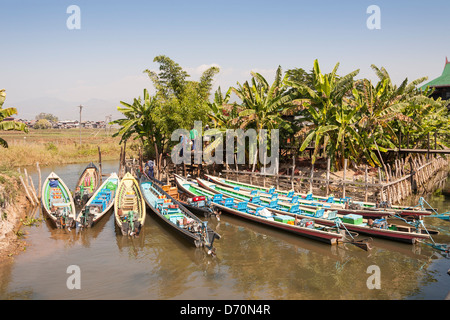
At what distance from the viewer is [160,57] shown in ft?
90.9

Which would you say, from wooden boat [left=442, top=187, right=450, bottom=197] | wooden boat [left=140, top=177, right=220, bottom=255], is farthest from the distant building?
wooden boat [left=140, top=177, right=220, bottom=255]

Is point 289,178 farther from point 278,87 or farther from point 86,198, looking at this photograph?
point 86,198

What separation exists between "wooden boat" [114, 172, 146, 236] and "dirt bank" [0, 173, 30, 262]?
155 inches

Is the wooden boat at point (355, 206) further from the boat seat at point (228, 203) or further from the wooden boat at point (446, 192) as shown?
the wooden boat at point (446, 192)

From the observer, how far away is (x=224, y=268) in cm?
1205

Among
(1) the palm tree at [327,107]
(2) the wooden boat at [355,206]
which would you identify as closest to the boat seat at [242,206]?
(2) the wooden boat at [355,206]

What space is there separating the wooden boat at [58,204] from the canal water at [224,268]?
1.86 ft

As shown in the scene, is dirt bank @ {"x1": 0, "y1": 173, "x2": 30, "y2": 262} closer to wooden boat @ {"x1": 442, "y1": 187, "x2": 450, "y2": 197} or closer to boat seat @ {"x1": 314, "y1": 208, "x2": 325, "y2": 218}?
boat seat @ {"x1": 314, "y1": 208, "x2": 325, "y2": 218}

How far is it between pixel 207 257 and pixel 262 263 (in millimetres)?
2079

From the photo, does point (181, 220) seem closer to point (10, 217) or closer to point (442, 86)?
point (10, 217)

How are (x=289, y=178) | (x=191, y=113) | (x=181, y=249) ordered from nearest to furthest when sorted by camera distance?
(x=181, y=249), (x=289, y=178), (x=191, y=113)

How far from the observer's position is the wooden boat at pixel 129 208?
1492 centimetres
